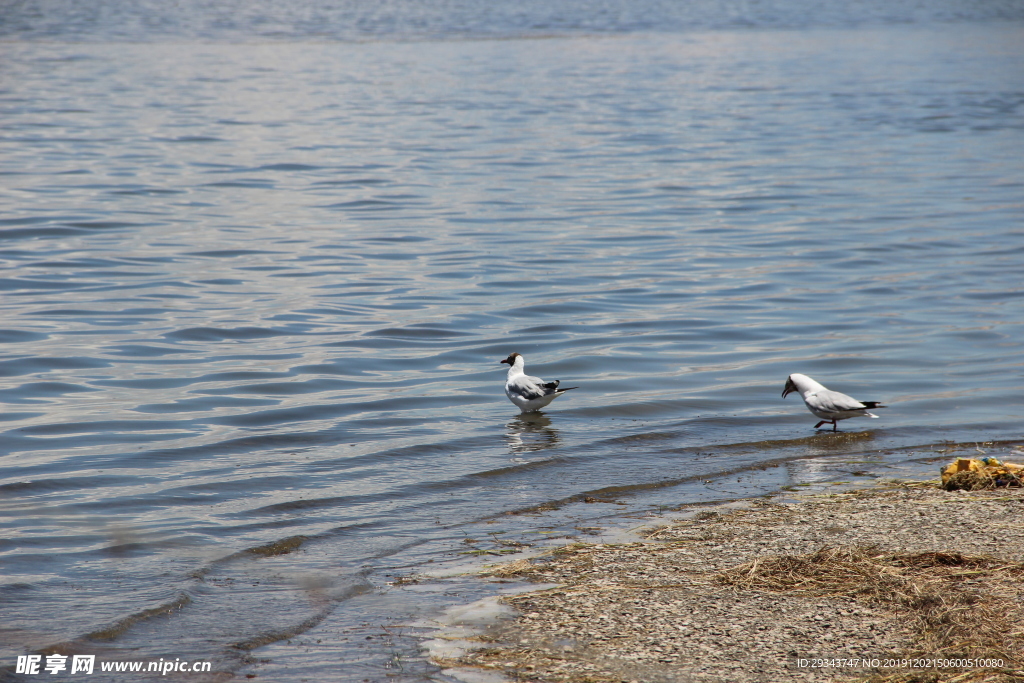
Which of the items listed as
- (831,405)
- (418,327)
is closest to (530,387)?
(831,405)

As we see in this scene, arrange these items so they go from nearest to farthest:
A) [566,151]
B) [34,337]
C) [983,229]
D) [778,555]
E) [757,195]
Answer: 1. [778,555]
2. [34,337]
3. [983,229]
4. [757,195]
5. [566,151]

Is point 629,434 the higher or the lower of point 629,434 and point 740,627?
the lower

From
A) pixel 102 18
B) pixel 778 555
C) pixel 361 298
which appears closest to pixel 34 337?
pixel 361 298

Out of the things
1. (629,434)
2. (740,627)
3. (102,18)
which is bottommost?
(629,434)

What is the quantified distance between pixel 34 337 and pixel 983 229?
47.4ft

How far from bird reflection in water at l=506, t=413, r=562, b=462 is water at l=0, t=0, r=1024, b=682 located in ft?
0.13

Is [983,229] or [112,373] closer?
[112,373]

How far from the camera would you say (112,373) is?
11336mm

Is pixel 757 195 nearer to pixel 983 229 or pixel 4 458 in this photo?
pixel 983 229

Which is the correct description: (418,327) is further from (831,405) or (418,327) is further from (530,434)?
(831,405)

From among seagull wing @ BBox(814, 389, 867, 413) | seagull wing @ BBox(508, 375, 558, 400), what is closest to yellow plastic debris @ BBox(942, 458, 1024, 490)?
→ seagull wing @ BBox(814, 389, 867, 413)

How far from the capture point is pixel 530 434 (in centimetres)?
973

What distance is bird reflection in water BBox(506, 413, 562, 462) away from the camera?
30.4ft

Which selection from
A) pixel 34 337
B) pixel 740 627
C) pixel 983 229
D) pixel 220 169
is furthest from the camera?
pixel 220 169
